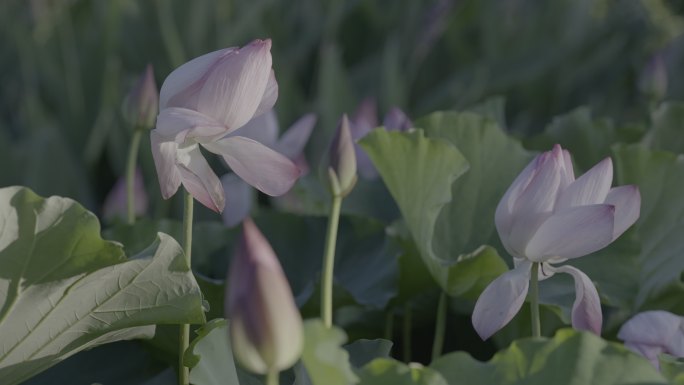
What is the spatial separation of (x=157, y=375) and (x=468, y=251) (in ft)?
1.00

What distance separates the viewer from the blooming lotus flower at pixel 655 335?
2.37ft

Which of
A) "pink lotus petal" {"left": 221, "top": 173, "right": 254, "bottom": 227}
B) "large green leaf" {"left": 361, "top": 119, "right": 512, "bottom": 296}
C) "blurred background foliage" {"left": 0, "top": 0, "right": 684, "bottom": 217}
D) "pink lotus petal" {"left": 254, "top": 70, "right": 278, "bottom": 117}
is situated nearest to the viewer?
"pink lotus petal" {"left": 254, "top": 70, "right": 278, "bottom": 117}

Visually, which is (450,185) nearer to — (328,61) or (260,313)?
(260,313)

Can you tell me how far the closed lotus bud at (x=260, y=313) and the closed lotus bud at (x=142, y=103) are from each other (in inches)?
22.8

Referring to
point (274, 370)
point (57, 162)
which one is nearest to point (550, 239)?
point (274, 370)

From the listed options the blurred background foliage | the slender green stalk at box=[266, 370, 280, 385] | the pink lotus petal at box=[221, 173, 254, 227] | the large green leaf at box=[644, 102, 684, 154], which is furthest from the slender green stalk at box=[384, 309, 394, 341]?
the blurred background foliage

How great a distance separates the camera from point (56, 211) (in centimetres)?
67

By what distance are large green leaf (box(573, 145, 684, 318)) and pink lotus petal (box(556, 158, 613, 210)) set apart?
0.77 ft

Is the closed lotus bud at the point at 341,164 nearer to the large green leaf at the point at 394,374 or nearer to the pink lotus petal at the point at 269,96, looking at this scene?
the pink lotus petal at the point at 269,96

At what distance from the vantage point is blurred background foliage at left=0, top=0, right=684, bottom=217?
1.92m

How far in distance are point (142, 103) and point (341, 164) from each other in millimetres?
388

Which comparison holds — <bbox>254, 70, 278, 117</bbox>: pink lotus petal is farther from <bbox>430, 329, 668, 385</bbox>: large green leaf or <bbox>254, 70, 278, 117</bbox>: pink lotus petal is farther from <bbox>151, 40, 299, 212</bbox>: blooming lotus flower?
<bbox>430, 329, 668, 385</bbox>: large green leaf

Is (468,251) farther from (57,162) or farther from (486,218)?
(57,162)

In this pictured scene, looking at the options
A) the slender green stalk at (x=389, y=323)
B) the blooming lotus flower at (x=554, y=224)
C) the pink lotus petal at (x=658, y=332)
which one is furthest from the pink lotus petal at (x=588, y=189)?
the slender green stalk at (x=389, y=323)
